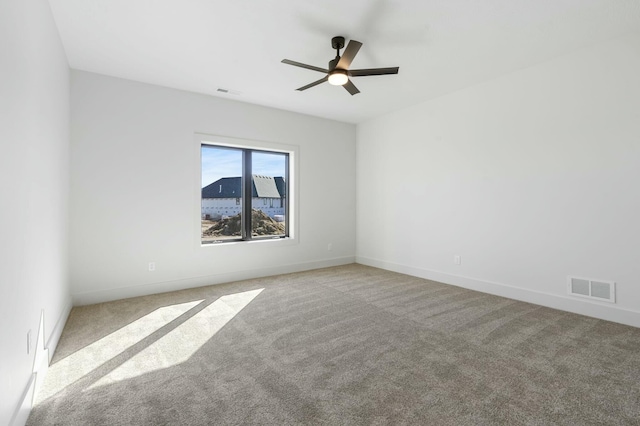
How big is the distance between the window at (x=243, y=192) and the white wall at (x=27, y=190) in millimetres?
1946

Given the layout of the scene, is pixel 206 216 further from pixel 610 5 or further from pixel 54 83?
pixel 610 5

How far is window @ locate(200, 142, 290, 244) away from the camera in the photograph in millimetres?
4738

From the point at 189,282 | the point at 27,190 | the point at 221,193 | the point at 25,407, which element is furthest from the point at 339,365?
the point at 221,193

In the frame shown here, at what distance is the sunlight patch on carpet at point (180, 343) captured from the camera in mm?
2236

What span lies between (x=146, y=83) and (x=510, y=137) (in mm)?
4650

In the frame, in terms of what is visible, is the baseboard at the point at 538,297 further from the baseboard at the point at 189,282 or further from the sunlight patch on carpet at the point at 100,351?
the sunlight patch on carpet at the point at 100,351

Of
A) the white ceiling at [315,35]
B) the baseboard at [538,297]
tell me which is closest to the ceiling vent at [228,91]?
the white ceiling at [315,35]

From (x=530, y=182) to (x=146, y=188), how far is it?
4.74 metres

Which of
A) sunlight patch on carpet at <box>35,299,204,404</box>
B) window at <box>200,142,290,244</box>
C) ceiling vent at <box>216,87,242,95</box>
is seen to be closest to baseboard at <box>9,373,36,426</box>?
sunlight patch on carpet at <box>35,299,204,404</box>

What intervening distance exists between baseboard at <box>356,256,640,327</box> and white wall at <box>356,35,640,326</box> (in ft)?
0.04

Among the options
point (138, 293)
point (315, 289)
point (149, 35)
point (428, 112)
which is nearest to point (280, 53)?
point (149, 35)

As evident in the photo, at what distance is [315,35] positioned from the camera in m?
2.96

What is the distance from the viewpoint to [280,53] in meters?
3.30

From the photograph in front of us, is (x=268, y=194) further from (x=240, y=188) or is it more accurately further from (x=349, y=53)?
(x=349, y=53)
